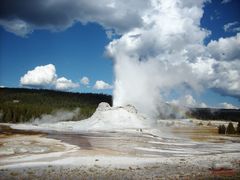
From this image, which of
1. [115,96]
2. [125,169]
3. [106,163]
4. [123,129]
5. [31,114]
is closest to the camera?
[125,169]

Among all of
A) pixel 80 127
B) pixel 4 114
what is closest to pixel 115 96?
pixel 80 127

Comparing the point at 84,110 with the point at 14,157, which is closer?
the point at 14,157

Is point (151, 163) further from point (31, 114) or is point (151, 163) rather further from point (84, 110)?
point (84, 110)

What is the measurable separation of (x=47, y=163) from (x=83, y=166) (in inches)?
137

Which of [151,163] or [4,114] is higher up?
[4,114]

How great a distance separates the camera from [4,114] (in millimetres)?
127062

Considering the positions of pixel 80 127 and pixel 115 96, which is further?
pixel 115 96

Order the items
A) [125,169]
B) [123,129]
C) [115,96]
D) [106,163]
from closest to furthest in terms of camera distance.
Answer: [125,169] → [106,163] → [123,129] → [115,96]

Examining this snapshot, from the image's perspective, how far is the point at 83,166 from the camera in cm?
3069

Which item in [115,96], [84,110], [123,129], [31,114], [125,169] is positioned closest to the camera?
[125,169]

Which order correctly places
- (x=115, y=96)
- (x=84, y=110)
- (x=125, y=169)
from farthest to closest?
(x=84, y=110), (x=115, y=96), (x=125, y=169)

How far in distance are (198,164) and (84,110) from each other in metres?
123

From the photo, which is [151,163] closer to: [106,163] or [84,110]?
[106,163]

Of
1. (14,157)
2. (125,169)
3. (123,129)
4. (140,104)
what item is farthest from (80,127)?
(125,169)
